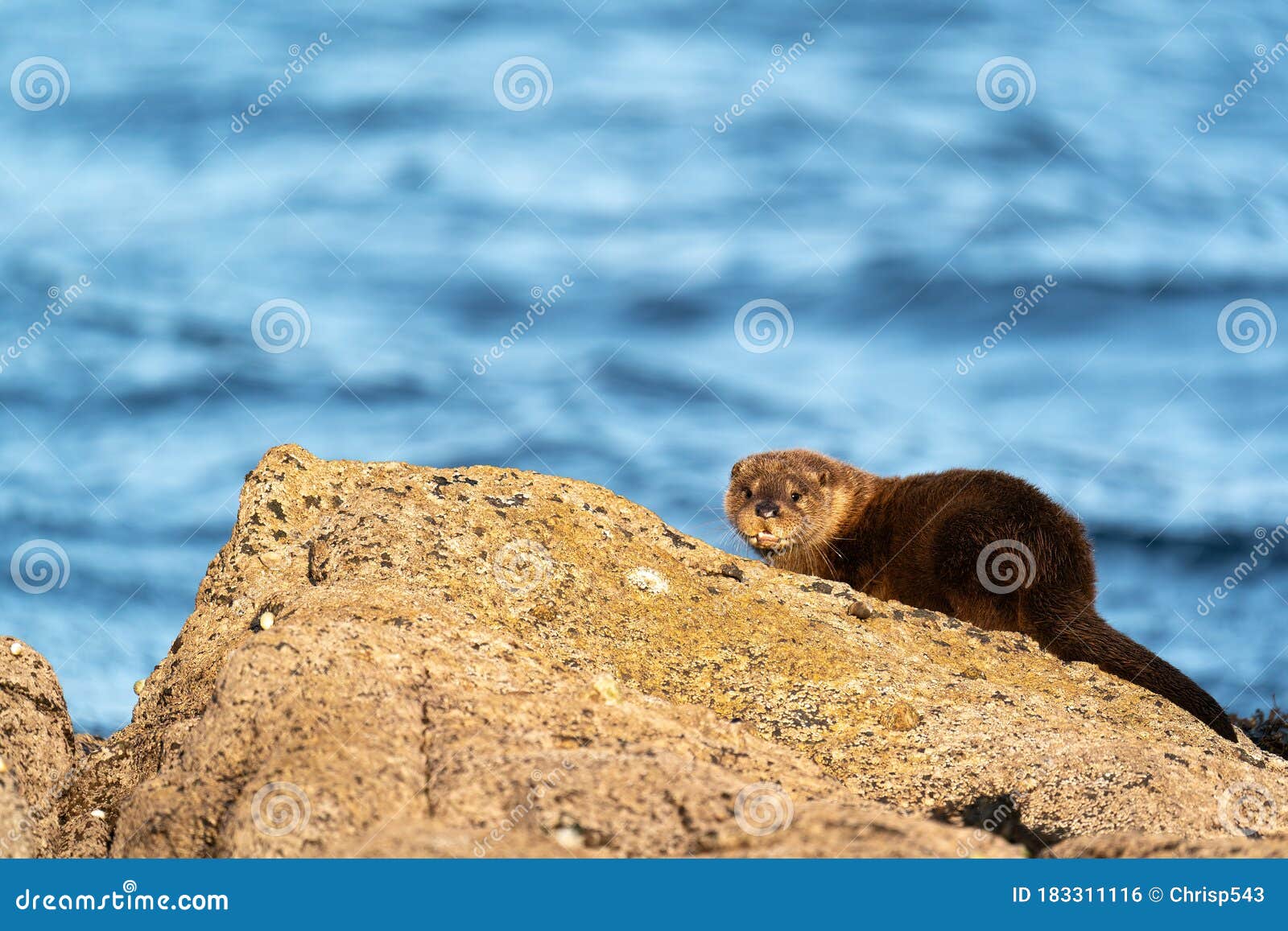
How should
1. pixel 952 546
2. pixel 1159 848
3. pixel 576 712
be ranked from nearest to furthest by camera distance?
pixel 1159 848 → pixel 576 712 → pixel 952 546

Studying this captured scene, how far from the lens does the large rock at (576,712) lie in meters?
3.09

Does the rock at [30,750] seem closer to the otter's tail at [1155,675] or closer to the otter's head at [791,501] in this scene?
the otter's tail at [1155,675]

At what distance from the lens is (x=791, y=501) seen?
29.4 ft

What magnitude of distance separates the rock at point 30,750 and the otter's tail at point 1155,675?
4.73 m

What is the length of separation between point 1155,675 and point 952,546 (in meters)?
1.74

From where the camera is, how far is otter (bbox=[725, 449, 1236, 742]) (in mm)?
6250

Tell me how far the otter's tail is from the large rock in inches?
6.1

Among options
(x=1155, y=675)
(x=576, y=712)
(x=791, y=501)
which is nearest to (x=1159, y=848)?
(x=576, y=712)

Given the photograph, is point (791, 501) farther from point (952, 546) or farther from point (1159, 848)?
point (1159, 848)

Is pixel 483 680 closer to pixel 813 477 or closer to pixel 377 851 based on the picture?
pixel 377 851

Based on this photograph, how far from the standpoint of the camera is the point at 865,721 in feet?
15.1

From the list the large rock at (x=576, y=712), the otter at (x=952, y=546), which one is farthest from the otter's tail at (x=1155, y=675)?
the large rock at (x=576, y=712)

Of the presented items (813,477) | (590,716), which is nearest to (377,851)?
(590,716)

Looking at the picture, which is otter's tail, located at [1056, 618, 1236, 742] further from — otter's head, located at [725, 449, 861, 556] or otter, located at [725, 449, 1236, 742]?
otter's head, located at [725, 449, 861, 556]
